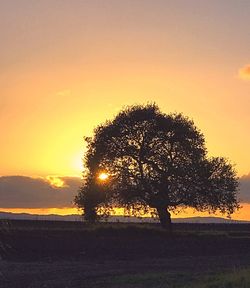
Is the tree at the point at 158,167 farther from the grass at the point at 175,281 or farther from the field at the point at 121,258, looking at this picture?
the grass at the point at 175,281

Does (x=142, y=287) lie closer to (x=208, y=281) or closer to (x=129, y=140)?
(x=208, y=281)

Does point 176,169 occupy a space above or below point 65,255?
above

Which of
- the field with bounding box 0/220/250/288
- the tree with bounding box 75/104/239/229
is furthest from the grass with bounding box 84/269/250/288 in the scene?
the tree with bounding box 75/104/239/229

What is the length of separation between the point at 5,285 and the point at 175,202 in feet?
98.1

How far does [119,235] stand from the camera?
49562mm

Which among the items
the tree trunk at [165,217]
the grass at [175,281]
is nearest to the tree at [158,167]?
the tree trunk at [165,217]

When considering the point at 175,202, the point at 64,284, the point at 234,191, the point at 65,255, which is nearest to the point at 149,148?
the point at 175,202

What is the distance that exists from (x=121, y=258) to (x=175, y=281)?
41.9ft

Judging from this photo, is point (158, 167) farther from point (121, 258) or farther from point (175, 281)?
point (175, 281)

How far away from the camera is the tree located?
180 feet

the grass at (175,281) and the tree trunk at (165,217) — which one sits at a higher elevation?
the tree trunk at (165,217)

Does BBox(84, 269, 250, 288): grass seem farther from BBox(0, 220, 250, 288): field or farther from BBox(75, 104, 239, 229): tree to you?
BBox(75, 104, 239, 229): tree

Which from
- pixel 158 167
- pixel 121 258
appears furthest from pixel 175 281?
pixel 158 167

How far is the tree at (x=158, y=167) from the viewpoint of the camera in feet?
180
